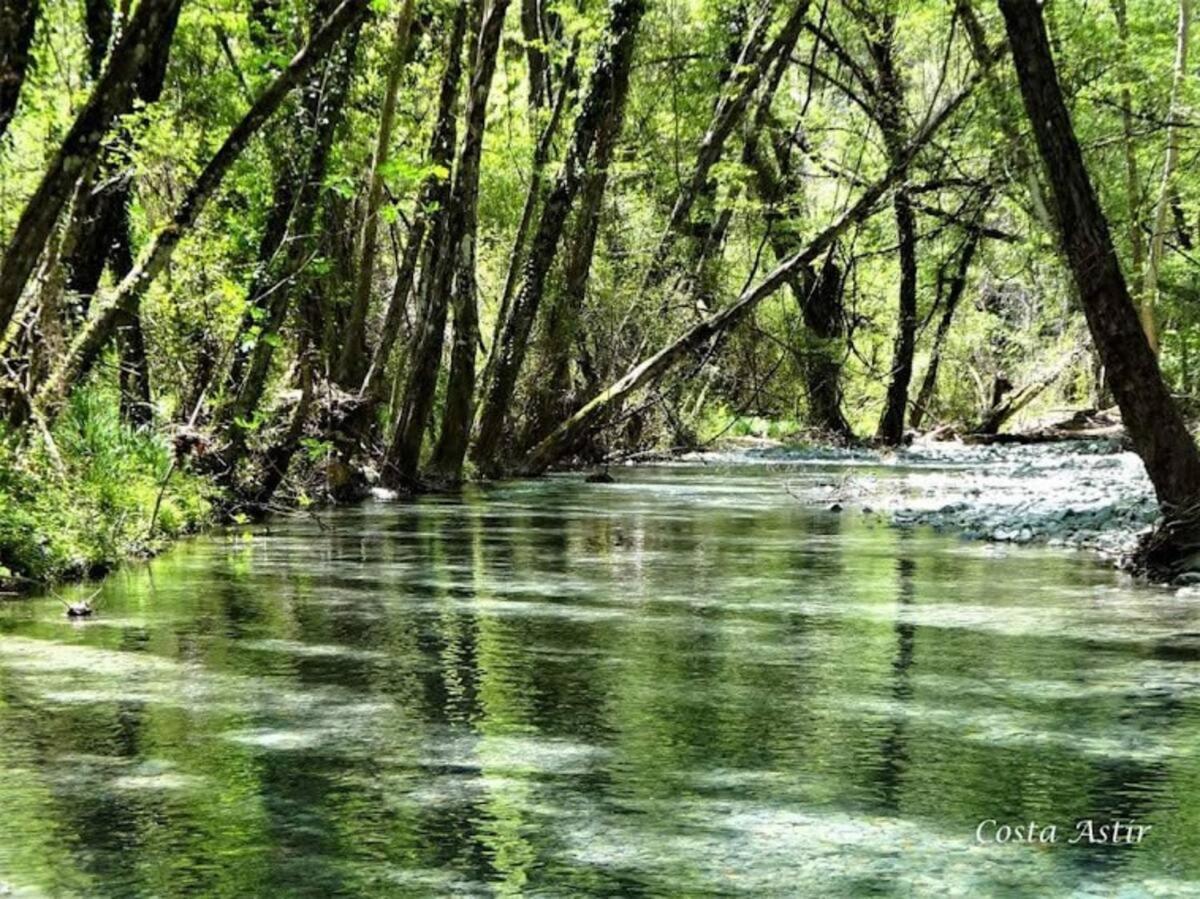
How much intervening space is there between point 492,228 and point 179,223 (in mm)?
12739

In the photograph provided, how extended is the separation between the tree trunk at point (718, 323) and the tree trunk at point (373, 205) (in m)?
4.11

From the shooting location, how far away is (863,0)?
20.1 metres

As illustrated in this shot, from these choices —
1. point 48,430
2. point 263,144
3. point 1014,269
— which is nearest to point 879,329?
point 1014,269

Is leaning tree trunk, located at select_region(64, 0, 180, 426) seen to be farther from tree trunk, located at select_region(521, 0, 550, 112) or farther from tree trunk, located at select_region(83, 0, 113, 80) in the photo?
tree trunk, located at select_region(521, 0, 550, 112)

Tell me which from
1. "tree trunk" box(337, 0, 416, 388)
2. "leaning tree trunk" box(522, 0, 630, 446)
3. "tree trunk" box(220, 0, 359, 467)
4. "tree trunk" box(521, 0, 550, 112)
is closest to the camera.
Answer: "tree trunk" box(220, 0, 359, 467)

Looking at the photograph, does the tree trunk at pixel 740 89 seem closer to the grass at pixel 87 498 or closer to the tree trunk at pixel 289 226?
the tree trunk at pixel 289 226

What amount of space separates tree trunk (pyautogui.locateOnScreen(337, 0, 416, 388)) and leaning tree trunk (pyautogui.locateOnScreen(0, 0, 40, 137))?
256 inches

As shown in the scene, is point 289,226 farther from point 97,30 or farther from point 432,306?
point 432,306

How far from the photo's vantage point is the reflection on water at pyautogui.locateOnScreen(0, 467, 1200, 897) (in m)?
2.99

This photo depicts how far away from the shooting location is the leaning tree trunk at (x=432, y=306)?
14398 millimetres

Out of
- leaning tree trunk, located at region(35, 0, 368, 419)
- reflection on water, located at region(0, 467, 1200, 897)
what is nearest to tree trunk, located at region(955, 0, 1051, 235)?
reflection on water, located at region(0, 467, 1200, 897)

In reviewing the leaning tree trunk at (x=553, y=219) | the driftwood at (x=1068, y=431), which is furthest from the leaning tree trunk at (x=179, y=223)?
the driftwood at (x=1068, y=431)

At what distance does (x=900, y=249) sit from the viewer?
25547mm

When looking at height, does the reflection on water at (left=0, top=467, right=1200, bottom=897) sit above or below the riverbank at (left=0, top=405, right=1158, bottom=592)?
→ below
